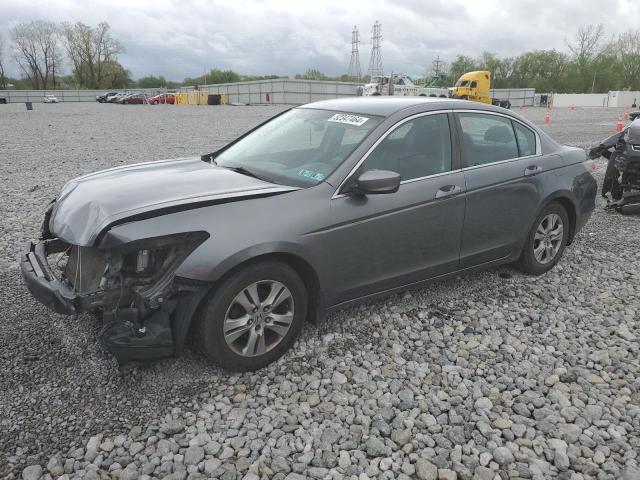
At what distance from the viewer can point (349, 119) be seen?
410 cm

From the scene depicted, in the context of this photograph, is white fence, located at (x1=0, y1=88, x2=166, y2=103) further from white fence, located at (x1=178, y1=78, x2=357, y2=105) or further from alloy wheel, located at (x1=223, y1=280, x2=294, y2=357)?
alloy wheel, located at (x1=223, y1=280, x2=294, y2=357)

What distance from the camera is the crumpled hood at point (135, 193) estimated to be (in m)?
3.05

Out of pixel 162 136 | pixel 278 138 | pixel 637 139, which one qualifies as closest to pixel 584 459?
pixel 278 138

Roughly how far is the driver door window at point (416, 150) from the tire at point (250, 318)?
94cm

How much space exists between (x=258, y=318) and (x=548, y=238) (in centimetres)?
318

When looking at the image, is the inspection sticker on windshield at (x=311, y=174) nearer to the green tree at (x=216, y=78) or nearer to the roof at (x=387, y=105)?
the roof at (x=387, y=105)

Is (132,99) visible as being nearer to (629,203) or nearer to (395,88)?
(395,88)

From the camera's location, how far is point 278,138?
14.3 ft

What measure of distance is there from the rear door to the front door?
6.3 inches

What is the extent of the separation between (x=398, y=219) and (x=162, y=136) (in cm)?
1550

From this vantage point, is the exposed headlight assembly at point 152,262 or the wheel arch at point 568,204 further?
the wheel arch at point 568,204

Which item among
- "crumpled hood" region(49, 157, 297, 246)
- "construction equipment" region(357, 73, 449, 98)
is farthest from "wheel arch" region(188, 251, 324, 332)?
"construction equipment" region(357, 73, 449, 98)

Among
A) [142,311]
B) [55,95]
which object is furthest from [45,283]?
[55,95]

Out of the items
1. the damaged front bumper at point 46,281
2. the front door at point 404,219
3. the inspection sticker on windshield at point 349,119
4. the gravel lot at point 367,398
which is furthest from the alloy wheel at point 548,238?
the damaged front bumper at point 46,281
